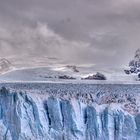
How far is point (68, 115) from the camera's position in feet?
52.4

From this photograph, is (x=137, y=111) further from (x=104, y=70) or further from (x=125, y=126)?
(x=104, y=70)

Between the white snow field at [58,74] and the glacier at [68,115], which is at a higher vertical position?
the white snow field at [58,74]

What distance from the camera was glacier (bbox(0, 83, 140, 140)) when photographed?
15.7 meters

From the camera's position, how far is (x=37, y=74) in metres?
22.5

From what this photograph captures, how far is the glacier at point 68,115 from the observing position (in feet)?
51.4

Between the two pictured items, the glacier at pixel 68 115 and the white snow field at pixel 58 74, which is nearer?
the glacier at pixel 68 115

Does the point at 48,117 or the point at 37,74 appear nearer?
the point at 48,117

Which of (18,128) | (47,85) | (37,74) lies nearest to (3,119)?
(18,128)

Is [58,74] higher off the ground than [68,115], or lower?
higher

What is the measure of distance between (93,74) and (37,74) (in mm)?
2754

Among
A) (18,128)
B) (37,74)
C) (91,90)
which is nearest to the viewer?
(18,128)

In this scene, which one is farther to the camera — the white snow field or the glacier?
the white snow field

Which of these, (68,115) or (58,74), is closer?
(68,115)

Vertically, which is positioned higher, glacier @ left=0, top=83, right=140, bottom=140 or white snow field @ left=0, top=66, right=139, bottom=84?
white snow field @ left=0, top=66, right=139, bottom=84
